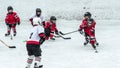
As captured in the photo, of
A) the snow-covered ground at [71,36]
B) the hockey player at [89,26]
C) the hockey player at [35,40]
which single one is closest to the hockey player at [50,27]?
the snow-covered ground at [71,36]

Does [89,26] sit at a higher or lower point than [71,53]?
higher

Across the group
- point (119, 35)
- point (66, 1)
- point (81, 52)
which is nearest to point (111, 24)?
point (119, 35)

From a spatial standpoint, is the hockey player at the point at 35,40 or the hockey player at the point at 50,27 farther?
the hockey player at the point at 50,27

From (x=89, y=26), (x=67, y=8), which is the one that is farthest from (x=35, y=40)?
(x=67, y=8)

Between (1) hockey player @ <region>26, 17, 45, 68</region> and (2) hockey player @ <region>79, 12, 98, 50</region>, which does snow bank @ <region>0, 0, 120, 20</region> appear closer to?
(2) hockey player @ <region>79, 12, 98, 50</region>

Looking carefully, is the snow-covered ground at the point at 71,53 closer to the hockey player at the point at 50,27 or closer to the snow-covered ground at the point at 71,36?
the snow-covered ground at the point at 71,36

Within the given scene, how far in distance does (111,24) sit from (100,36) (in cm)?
364

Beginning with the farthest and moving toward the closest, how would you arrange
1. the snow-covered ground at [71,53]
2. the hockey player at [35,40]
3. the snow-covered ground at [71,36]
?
the snow-covered ground at [71,36], the snow-covered ground at [71,53], the hockey player at [35,40]

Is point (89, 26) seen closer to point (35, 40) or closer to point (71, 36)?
point (71, 36)

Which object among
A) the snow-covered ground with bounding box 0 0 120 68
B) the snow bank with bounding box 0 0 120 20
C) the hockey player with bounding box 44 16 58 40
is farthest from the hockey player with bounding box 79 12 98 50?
the snow bank with bounding box 0 0 120 20

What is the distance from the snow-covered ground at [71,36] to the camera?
33.0 ft

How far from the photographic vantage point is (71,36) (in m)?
14.9

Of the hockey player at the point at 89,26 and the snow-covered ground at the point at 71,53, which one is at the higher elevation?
the hockey player at the point at 89,26

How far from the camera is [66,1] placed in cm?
2216
